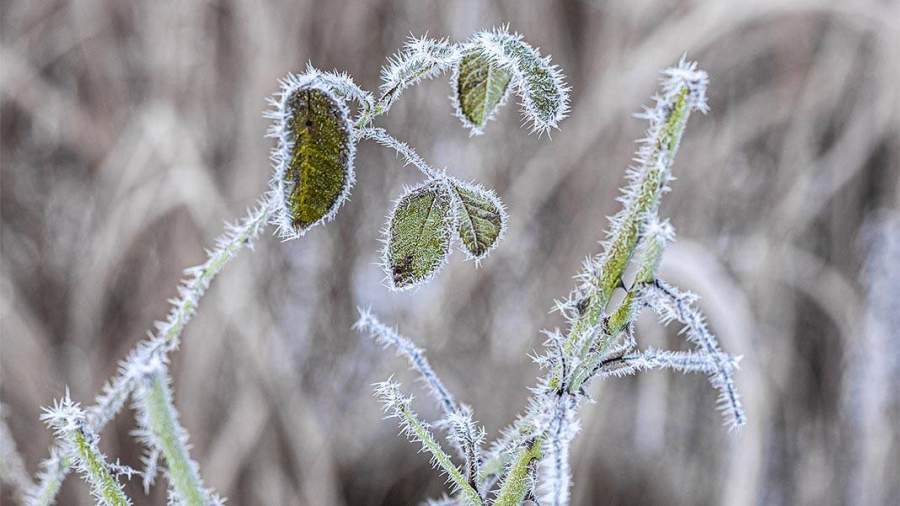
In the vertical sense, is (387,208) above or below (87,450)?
above

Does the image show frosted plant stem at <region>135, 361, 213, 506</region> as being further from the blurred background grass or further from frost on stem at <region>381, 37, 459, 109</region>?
the blurred background grass

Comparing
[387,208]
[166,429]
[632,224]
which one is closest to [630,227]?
[632,224]

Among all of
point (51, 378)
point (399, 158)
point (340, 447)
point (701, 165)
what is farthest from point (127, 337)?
point (701, 165)

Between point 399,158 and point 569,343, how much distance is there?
31.6 inches

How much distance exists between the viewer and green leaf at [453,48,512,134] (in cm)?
19

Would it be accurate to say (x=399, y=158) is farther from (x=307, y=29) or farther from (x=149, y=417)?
(x=149, y=417)

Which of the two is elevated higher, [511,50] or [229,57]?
[229,57]

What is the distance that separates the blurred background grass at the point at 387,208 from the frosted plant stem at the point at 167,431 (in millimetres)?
726

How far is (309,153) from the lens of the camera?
0.18 metres

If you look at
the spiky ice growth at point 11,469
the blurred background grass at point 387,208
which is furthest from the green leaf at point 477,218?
the blurred background grass at point 387,208

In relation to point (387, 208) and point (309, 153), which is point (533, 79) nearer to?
point (309, 153)

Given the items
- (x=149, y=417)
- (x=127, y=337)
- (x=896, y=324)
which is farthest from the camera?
(x=127, y=337)

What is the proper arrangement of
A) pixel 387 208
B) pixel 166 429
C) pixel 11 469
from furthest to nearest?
pixel 387 208 → pixel 11 469 → pixel 166 429

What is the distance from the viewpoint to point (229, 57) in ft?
3.27
